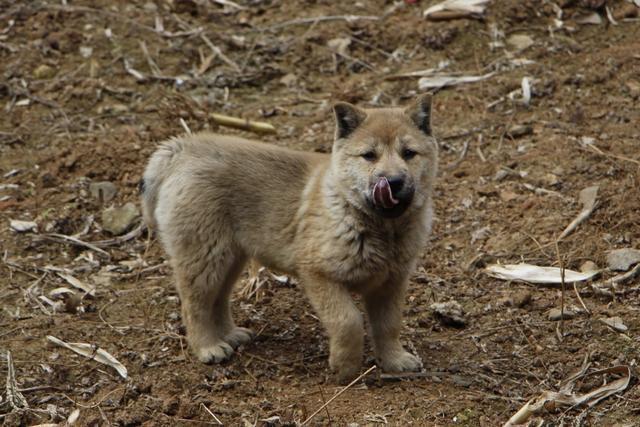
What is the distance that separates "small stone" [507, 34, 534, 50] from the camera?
35.7 ft

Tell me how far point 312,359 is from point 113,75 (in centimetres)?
530

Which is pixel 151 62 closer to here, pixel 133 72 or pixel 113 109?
pixel 133 72

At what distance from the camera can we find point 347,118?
6.76 meters

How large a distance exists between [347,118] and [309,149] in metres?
2.85

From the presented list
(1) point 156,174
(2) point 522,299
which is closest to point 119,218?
(1) point 156,174

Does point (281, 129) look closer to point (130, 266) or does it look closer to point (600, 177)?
point (130, 266)

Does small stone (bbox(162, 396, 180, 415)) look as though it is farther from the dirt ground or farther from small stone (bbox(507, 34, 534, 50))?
small stone (bbox(507, 34, 534, 50))

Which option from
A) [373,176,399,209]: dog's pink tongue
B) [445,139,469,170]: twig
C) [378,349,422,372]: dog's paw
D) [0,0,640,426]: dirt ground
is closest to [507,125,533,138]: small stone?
[0,0,640,426]: dirt ground

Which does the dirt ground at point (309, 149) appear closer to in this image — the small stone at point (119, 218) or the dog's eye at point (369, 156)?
the small stone at point (119, 218)

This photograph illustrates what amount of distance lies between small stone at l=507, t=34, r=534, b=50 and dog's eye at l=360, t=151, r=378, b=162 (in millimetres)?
4930

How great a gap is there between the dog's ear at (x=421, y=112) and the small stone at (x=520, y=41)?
445cm

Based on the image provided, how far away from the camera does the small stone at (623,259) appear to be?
742cm

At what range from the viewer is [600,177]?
8.46 meters

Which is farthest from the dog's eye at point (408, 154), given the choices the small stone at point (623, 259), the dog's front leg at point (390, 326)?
the small stone at point (623, 259)
